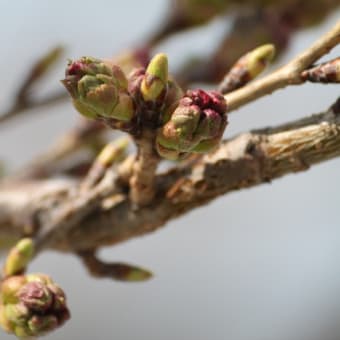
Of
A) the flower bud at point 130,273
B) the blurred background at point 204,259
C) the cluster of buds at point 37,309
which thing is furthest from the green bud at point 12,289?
the blurred background at point 204,259

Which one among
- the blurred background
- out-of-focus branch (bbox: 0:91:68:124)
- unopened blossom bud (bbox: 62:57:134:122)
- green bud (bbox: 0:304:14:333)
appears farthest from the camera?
the blurred background

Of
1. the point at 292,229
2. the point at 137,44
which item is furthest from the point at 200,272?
the point at 137,44

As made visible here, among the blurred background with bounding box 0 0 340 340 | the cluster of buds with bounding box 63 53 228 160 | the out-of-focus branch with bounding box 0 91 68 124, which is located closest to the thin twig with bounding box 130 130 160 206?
the cluster of buds with bounding box 63 53 228 160

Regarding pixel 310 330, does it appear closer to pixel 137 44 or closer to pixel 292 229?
pixel 292 229

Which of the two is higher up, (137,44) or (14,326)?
(137,44)

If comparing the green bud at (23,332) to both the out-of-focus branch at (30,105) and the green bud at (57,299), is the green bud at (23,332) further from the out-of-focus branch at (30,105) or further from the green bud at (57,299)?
the out-of-focus branch at (30,105)

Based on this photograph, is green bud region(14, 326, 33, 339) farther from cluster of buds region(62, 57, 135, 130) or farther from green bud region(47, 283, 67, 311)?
cluster of buds region(62, 57, 135, 130)

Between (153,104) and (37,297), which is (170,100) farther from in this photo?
(37,297)
